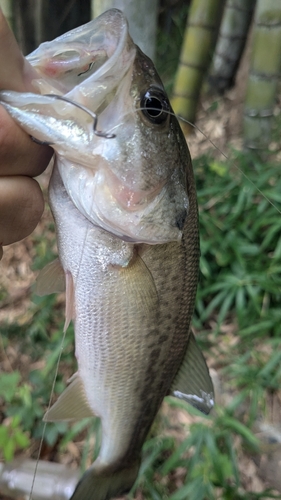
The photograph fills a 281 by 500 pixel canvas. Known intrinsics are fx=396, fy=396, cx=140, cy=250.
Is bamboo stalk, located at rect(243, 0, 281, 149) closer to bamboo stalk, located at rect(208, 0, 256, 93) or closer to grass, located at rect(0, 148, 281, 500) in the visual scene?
grass, located at rect(0, 148, 281, 500)

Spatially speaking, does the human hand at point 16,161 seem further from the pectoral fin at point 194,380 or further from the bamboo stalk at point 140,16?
the bamboo stalk at point 140,16

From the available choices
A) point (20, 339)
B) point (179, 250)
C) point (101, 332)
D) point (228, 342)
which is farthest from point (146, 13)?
point (20, 339)

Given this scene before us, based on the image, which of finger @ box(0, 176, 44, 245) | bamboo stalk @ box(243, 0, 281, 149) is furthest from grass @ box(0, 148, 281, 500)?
finger @ box(0, 176, 44, 245)

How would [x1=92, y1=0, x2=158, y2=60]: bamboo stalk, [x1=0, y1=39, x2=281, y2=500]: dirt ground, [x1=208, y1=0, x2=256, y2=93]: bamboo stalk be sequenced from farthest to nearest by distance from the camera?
[x1=208, y1=0, x2=256, y2=93]: bamboo stalk, [x1=0, y1=39, x2=281, y2=500]: dirt ground, [x1=92, y1=0, x2=158, y2=60]: bamboo stalk

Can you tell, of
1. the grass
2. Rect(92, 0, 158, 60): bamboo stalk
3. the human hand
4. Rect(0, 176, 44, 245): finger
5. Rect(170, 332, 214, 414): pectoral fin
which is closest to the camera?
the human hand

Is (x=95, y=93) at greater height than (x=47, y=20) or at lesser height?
greater

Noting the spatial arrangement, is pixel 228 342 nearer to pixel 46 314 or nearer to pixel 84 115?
pixel 46 314

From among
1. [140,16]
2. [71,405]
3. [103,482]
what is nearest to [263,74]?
[140,16]
